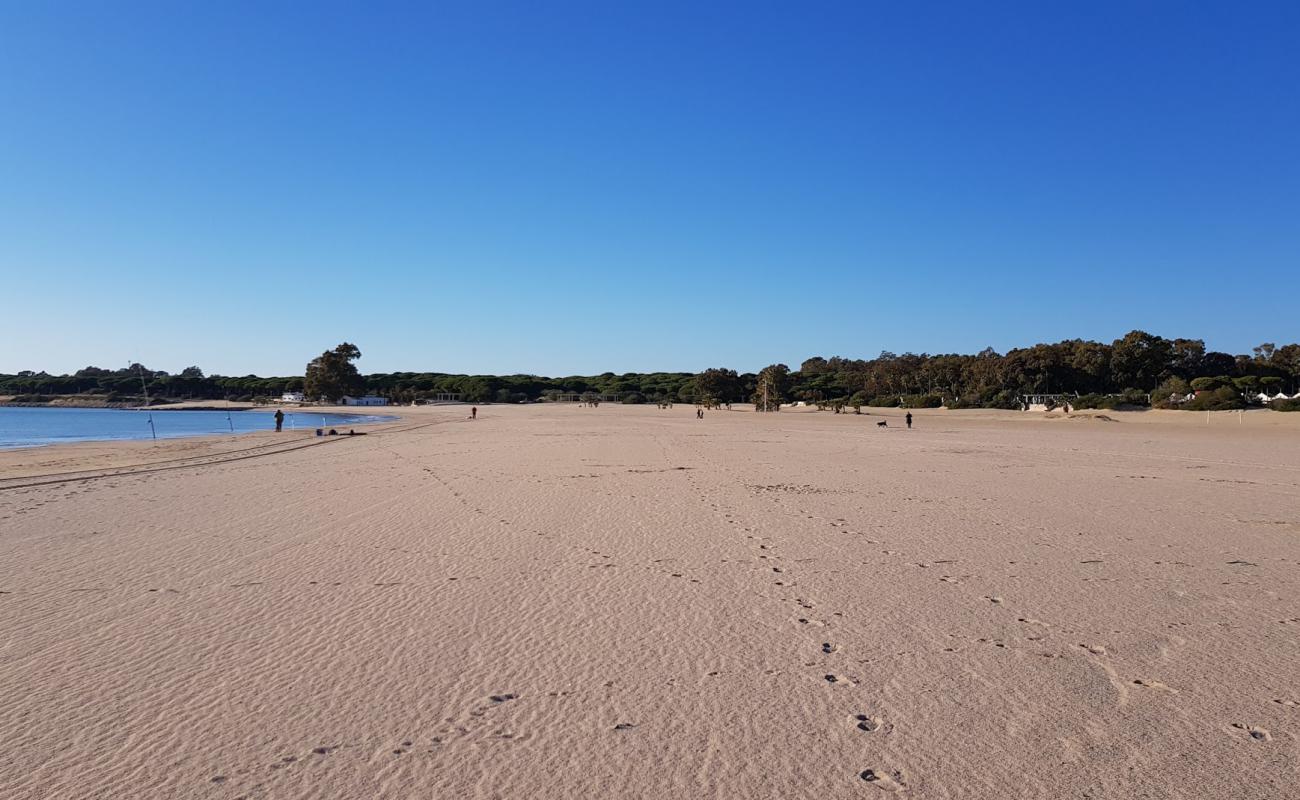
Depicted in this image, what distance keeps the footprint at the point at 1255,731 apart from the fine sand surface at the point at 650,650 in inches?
1.7

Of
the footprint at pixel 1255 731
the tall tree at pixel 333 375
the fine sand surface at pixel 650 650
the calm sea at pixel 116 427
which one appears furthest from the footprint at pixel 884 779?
the tall tree at pixel 333 375

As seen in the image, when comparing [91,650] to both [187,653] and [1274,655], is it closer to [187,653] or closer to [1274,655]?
[187,653]

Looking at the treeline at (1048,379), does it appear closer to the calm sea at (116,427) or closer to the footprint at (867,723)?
the calm sea at (116,427)

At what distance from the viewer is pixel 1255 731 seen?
3.80 meters

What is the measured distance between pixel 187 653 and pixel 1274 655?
287 inches

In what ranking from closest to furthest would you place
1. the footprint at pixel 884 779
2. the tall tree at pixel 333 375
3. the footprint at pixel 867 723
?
the footprint at pixel 884 779 < the footprint at pixel 867 723 < the tall tree at pixel 333 375

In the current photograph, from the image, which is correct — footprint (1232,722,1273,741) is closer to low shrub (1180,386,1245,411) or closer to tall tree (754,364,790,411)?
low shrub (1180,386,1245,411)

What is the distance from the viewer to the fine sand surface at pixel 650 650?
3.47 meters

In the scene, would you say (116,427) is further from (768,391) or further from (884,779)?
(884,779)

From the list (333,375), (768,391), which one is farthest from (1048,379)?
(333,375)

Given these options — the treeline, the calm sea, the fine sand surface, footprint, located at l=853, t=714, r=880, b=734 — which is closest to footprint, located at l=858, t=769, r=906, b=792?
the fine sand surface

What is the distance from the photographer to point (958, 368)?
8212cm

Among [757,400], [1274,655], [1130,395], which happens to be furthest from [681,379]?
[1274,655]

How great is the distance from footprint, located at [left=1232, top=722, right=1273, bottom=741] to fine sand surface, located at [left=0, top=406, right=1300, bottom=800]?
0.04m
